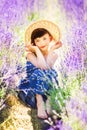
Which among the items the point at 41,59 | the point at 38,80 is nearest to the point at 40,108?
the point at 38,80

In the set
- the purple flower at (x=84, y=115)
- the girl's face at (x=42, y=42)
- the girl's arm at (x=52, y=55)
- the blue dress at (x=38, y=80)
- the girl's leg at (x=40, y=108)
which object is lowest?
the purple flower at (x=84, y=115)

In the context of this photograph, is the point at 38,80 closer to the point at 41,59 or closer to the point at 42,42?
the point at 41,59

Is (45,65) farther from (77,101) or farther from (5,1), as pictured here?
(5,1)

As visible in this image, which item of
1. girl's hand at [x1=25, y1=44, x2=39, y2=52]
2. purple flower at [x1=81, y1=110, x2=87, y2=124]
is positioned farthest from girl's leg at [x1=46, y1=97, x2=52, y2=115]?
girl's hand at [x1=25, y1=44, x2=39, y2=52]

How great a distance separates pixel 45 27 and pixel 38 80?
1.09 feet

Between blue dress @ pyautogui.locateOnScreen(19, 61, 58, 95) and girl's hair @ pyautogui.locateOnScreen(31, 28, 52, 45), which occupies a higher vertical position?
girl's hair @ pyautogui.locateOnScreen(31, 28, 52, 45)

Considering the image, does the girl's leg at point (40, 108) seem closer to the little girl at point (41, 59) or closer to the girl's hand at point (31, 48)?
the little girl at point (41, 59)

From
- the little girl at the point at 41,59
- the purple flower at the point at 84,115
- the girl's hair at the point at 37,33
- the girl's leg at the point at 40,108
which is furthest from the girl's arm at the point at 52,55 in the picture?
the purple flower at the point at 84,115

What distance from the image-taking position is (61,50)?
8.04 feet

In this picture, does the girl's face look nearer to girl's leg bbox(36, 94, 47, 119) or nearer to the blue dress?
the blue dress

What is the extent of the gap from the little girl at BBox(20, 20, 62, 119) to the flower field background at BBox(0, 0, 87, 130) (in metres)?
0.03

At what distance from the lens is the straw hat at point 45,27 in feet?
8.05

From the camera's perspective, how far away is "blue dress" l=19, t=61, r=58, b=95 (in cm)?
239

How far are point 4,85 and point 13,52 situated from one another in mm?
210
